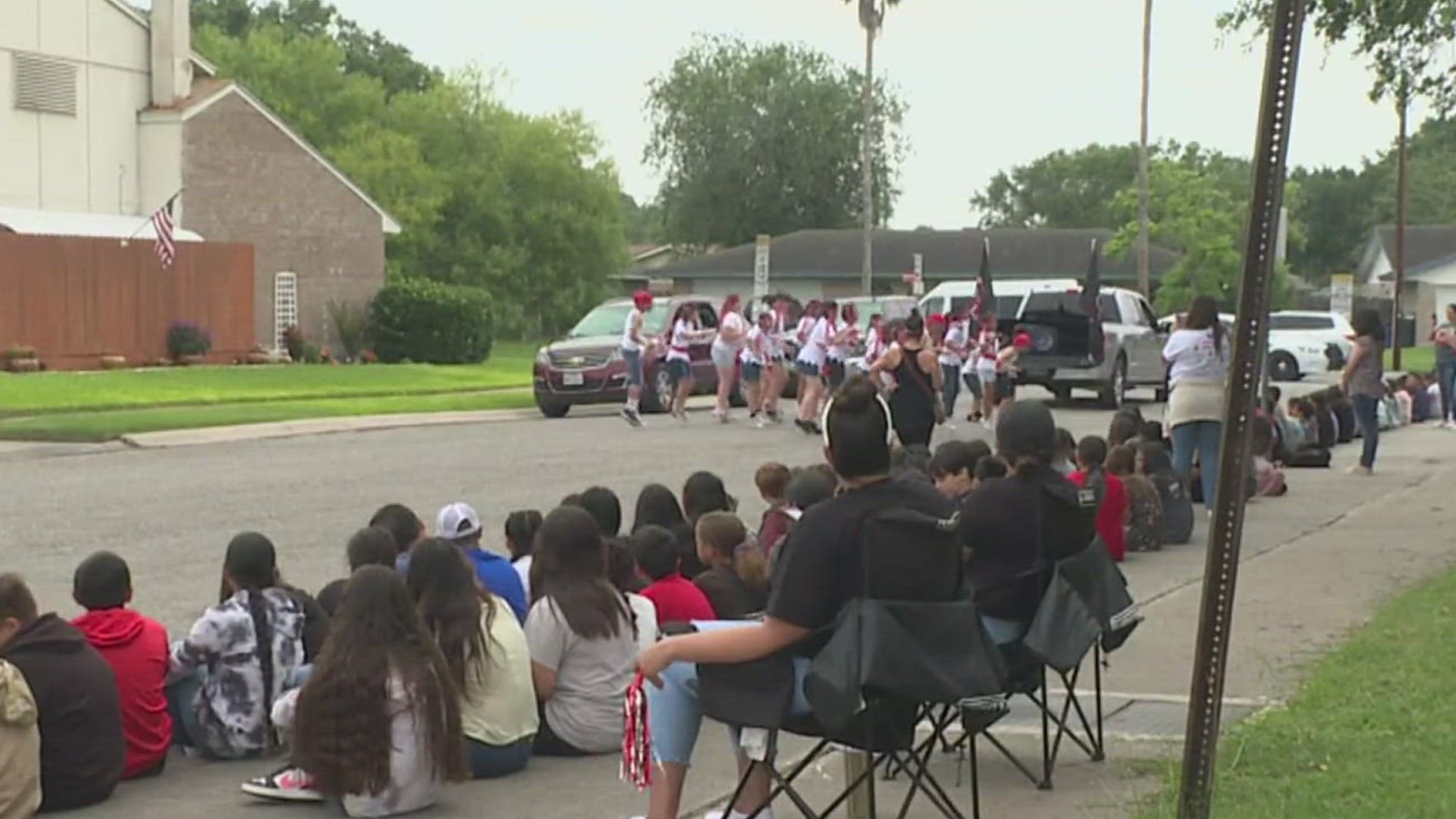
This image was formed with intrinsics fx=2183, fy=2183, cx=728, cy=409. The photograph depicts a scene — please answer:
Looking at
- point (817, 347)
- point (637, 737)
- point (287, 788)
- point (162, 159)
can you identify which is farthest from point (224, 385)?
point (637, 737)

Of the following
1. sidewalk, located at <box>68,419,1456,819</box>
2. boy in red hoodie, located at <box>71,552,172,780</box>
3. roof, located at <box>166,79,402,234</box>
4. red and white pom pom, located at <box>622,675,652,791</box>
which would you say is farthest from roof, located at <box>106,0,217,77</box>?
red and white pom pom, located at <box>622,675,652,791</box>

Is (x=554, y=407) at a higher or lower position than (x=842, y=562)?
lower

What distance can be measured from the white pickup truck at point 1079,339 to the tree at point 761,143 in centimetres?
5618

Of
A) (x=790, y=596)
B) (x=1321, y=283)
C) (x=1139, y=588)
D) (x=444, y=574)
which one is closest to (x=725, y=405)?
(x=1139, y=588)

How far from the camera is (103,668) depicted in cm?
785

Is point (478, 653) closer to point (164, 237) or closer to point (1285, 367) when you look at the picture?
point (164, 237)

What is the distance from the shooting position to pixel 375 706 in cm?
751

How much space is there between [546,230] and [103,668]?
65313mm

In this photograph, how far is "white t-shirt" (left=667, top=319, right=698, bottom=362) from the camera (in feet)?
99.2

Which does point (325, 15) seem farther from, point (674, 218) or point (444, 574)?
point (444, 574)

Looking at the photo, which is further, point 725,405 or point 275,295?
point 275,295

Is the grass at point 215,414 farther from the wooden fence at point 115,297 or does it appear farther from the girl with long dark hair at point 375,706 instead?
the girl with long dark hair at point 375,706

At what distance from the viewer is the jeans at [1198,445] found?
17.2 meters

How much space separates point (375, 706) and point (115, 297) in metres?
34.7
